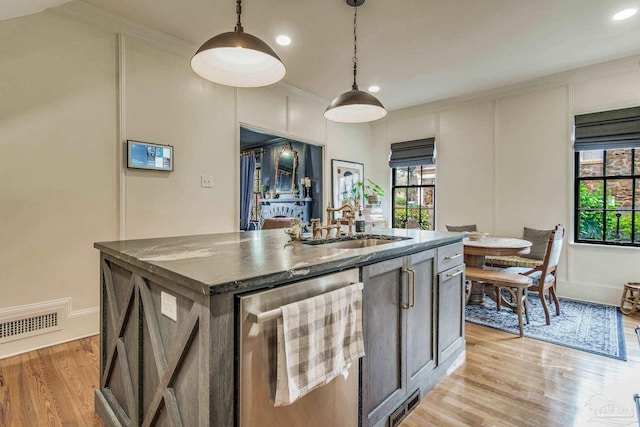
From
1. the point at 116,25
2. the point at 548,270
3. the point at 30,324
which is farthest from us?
the point at 548,270

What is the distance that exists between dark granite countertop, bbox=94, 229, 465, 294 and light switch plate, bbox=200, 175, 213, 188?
69.9 inches

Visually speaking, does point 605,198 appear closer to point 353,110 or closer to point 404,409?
point 353,110

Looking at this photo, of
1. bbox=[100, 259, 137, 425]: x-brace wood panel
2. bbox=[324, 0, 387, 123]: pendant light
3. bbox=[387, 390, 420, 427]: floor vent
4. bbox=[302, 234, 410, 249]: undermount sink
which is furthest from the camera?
bbox=[324, 0, 387, 123]: pendant light

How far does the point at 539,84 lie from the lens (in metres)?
4.27

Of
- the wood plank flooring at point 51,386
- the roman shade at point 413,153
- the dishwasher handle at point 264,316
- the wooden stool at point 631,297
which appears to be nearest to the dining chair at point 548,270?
the wooden stool at point 631,297

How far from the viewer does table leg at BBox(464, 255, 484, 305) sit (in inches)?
140

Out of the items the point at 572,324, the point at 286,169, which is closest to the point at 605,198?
the point at 572,324

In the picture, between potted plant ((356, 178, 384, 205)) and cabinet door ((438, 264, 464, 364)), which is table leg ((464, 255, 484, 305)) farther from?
potted plant ((356, 178, 384, 205))

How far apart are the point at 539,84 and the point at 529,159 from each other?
1001 mm

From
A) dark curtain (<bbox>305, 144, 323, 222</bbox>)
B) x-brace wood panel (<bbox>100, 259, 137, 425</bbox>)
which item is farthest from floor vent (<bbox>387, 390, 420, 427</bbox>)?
dark curtain (<bbox>305, 144, 323, 222</bbox>)

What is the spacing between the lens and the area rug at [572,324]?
2666 mm

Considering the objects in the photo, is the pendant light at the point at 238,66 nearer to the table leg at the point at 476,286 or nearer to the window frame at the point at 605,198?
the table leg at the point at 476,286

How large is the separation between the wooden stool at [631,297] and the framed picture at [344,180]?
3.60 metres

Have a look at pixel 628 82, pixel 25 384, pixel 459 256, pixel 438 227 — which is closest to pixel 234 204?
pixel 25 384
